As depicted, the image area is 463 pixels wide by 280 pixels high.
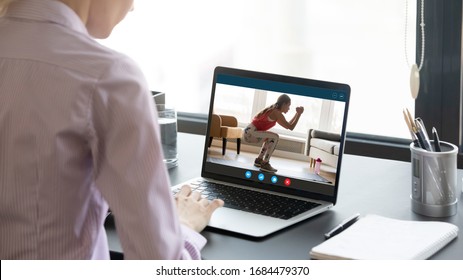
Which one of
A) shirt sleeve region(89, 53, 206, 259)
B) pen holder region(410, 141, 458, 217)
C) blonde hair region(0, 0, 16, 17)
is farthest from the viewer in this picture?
pen holder region(410, 141, 458, 217)

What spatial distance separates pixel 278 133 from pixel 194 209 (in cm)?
29

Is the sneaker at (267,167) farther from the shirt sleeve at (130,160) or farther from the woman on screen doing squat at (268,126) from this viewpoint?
the shirt sleeve at (130,160)

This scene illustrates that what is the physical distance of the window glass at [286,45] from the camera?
2.48m

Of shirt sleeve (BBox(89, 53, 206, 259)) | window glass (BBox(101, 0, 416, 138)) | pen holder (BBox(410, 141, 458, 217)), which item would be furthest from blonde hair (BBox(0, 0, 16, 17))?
window glass (BBox(101, 0, 416, 138))

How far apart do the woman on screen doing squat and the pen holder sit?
0.93ft

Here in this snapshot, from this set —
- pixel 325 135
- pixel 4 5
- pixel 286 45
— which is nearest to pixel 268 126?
pixel 325 135

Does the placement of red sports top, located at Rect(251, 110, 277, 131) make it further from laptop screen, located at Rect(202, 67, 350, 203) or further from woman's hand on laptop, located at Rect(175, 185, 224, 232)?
woman's hand on laptop, located at Rect(175, 185, 224, 232)

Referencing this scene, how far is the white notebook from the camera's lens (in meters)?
1.30

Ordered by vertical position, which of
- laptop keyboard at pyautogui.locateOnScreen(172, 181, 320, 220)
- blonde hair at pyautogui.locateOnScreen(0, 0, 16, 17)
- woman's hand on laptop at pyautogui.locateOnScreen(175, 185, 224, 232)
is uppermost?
blonde hair at pyautogui.locateOnScreen(0, 0, 16, 17)

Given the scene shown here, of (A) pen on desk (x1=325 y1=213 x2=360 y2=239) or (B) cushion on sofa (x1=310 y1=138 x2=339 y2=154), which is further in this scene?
(B) cushion on sofa (x1=310 y1=138 x2=339 y2=154)

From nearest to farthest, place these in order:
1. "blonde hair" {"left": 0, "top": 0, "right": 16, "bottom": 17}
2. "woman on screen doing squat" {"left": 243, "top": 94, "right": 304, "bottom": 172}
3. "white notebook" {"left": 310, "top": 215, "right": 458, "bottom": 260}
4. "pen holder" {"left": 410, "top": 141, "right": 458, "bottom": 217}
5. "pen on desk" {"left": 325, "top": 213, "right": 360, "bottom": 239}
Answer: "blonde hair" {"left": 0, "top": 0, "right": 16, "bottom": 17}
"white notebook" {"left": 310, "top": 215, "right": 458, "bottom": 260}
"pen on desk" {"left": 325, "top": 213, "right": 360, "bottom": 239}
"pen holder" {"left": 410, "top": 141, "right": 458, "bottom": 217}
"woman on screen doing squat" {"left": 243, "top": 94, "right": 304, "bottom": 172}

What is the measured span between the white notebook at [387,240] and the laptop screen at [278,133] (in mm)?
186
